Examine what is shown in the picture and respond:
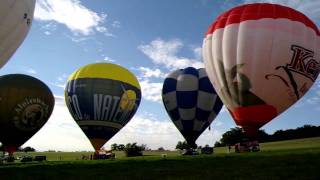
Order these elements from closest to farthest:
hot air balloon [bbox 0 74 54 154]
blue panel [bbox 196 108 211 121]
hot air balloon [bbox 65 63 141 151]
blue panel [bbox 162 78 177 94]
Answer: hot air balloon [bbox 0 74 54 154] < hot air balloon [bbox 65 63 141 151] < blue panel [bbox 196 108 211 121] < blue panel [bbox 162 78 177 94]

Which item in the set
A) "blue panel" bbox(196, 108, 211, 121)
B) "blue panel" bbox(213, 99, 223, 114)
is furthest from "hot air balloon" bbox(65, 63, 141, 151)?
"blue panel" bbox(213, 99, 223, 114)

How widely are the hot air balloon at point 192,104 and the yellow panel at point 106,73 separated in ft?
12.0

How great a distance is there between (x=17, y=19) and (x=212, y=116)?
75.8 ft

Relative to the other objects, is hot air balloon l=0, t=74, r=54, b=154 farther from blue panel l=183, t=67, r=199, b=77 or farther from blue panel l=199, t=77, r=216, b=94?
blue panel l=199, t=77, r=216, b=94

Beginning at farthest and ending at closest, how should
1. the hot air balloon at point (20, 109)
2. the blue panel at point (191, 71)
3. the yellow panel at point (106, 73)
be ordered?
the blue panel at point (191, 71), the yellow panel at point (106, 73), the hot air balloon at point (20, 109)

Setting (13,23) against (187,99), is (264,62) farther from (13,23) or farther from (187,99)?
(187,99)

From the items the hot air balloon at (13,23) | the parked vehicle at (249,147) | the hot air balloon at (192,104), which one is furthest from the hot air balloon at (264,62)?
the hot air balloon at (192,104)

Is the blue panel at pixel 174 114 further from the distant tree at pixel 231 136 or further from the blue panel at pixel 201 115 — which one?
the distant tree at pixel 231 136

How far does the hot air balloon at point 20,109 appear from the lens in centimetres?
3359

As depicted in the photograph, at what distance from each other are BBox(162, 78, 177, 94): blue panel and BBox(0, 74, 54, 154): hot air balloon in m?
10.4

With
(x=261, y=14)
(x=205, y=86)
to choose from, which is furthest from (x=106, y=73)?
(x=261, y=14)

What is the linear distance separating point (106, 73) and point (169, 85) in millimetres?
6890

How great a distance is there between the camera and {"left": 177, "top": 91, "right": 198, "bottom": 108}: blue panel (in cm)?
3850

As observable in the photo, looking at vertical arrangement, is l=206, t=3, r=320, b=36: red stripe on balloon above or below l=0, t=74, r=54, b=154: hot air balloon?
above
